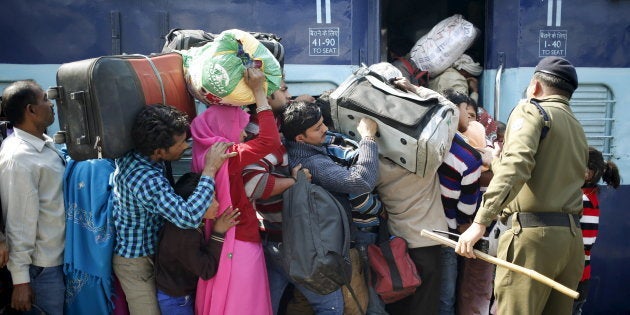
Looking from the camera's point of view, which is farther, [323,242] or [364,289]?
[364,289]

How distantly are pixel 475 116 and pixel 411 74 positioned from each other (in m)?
0.77

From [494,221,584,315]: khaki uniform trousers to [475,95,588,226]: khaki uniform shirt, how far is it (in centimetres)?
12

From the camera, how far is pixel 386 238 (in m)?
3.11

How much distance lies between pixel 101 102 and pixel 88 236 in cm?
70

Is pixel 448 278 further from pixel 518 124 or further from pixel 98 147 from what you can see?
pixel 98 147

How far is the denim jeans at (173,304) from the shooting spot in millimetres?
2736

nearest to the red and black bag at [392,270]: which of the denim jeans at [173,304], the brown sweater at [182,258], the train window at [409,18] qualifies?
the brown sweater at [182,258]

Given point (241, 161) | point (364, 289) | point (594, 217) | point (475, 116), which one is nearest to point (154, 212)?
point (241, 161)

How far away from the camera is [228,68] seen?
103 inches

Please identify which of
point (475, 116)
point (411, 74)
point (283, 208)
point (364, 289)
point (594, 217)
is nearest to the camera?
point (283, 208)

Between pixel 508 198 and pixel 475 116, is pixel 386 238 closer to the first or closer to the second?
pixel 508 198

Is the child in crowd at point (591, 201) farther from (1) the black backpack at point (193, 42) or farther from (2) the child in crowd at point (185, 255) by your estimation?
(2) the child in crowd at point (185, 255)

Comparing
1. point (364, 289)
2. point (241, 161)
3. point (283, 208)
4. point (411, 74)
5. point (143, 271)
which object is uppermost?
point (411, 74)

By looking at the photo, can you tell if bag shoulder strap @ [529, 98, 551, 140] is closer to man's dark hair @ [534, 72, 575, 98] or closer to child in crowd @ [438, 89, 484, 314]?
man's dark hair @ [534, 72, 575, 98]
